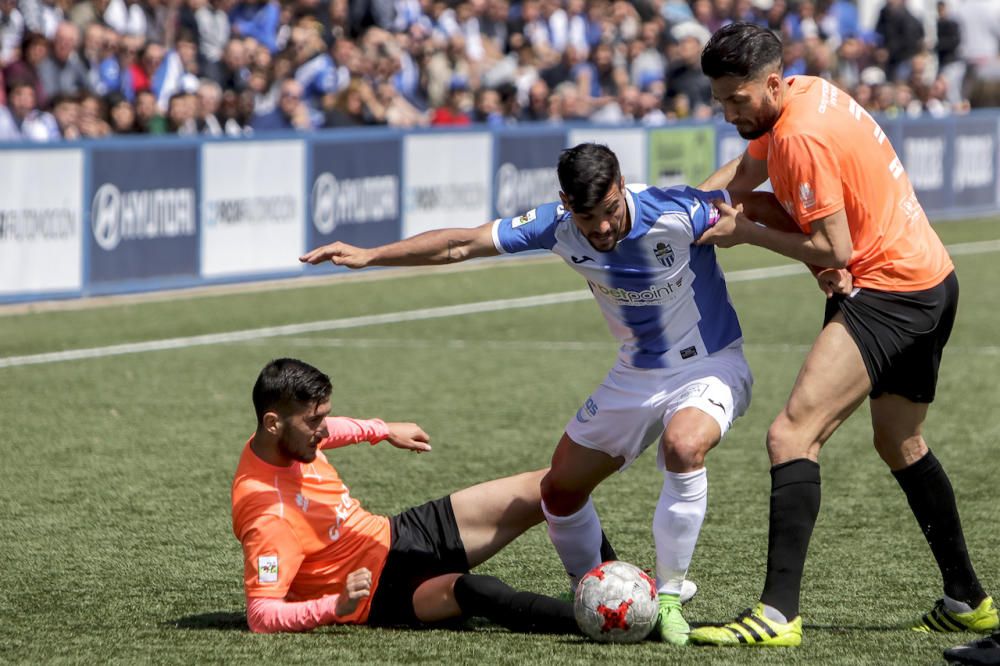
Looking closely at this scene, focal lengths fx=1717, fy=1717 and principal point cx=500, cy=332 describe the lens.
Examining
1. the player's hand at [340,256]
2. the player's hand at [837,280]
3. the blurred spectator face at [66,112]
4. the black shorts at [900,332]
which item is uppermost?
the blurred spectator face at [66,112]

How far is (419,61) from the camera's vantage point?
21.5 metres

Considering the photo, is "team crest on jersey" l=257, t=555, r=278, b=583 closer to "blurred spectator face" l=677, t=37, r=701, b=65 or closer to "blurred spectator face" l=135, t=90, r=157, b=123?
"blurred spectator face" l=135, t=90, r=157, b=123

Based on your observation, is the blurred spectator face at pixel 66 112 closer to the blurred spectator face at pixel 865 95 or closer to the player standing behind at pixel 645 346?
the player standing behind at pixel 645 346

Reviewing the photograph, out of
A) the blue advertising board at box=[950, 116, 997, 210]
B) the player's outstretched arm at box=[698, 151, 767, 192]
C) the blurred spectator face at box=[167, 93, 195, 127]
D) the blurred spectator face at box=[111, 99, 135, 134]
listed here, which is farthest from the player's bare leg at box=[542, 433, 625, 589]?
the blue advertising board at box=[950, 116, 997, 210]

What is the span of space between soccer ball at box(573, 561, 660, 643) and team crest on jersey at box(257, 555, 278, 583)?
96 centimetres

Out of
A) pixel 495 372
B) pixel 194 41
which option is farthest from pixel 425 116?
pixel 495 372

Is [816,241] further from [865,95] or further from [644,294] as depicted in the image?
[865,95]

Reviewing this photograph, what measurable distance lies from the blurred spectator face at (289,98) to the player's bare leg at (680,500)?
12.4 m

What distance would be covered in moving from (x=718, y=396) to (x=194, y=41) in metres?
14.1

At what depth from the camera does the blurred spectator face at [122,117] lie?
1562 centimetres

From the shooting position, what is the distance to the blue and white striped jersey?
18.9 ft

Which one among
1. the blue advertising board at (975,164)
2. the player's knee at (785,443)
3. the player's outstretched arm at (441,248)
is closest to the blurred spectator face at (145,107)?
the player's outstretched arm at (441,248)

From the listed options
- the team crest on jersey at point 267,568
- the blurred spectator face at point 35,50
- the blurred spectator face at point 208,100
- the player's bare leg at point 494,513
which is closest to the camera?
the team crest on jersey at point 267,568

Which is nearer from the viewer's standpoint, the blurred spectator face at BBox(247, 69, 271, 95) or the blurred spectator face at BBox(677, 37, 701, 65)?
the blurred spectator face at BBox(247, 69, 271, 95)
